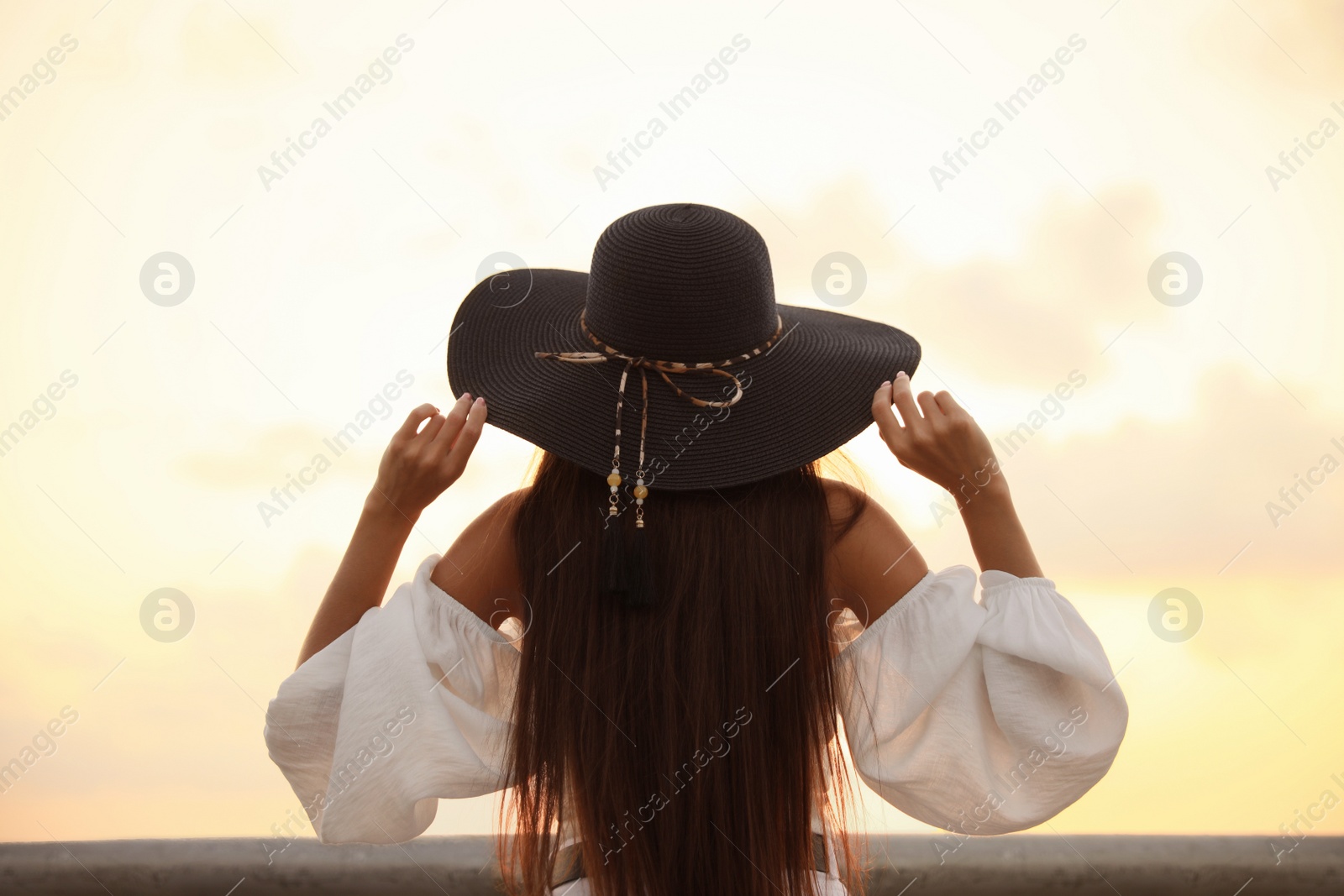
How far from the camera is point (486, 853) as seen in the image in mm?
1908

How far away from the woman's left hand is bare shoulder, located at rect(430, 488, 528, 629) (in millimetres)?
82

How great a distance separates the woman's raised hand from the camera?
41.2 inches

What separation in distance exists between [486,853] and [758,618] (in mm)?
1210

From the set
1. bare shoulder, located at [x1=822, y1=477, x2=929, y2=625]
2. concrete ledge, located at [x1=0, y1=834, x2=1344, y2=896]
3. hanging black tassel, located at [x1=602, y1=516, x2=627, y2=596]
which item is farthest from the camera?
concrete ledge, located at [x1=0, y1=834, x2=1344, y2=896]

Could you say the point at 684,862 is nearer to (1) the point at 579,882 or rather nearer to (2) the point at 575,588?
(1) the point at 579,882

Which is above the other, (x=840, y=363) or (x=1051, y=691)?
(x=840, y=363)

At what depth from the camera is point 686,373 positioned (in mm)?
1083

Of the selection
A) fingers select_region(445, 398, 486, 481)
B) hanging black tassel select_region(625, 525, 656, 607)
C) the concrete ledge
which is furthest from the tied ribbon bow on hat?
the concrete ledge

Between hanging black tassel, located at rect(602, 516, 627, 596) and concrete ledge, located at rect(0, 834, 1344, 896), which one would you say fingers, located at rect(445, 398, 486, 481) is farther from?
concrete ledge, located at rect(0, 834, 1344, 896)

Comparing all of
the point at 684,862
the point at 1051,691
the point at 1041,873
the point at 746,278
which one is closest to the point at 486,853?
the point at 684,862

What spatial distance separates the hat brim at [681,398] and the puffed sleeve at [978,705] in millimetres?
260

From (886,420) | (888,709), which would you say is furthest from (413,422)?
(888,709)

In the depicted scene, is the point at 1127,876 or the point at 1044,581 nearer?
the point at 1044,581

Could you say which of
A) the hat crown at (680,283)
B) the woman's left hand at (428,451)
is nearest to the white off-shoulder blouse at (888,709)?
the woman's left hand at (428,451)
